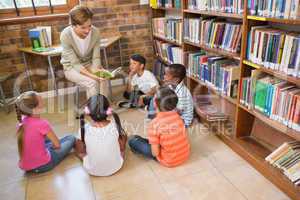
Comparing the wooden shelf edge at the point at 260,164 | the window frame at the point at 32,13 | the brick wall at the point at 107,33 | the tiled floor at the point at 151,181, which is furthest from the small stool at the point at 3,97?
the wooden shelf edge at the point at 260,164

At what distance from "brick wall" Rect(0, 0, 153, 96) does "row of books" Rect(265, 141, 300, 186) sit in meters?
2.58

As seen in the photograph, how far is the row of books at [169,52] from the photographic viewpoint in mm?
3162

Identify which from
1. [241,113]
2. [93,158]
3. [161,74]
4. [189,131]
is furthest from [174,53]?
[93,158]

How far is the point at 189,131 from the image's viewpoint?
272 cm

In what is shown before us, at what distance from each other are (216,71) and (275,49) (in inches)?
26.7

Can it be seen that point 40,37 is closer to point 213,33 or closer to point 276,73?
point 213,33

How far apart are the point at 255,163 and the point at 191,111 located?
82cm

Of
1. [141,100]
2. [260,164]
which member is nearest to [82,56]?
[141,100]

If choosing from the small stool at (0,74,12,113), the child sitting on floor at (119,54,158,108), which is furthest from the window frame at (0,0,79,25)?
the child sitting on floor at (119,54,158,108)

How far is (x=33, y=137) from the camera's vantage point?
1.99 m

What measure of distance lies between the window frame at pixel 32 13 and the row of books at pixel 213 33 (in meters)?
1.72

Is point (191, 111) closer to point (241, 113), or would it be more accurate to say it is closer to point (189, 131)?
point (189, 131)

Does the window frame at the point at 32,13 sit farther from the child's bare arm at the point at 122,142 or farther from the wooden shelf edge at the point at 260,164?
the wooden shelf edge at the point at 260,164

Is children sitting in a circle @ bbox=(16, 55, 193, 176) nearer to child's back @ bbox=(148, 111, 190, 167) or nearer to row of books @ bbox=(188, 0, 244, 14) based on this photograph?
child's back @ bbox=(148, 111, 190, 167)
